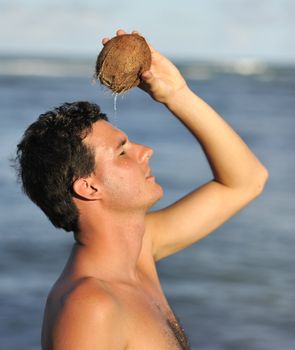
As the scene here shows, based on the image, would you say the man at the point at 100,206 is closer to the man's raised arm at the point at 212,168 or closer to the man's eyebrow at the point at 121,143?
the man's eyebrow at the point at 121,143

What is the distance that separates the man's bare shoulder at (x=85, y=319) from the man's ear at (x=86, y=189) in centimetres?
32

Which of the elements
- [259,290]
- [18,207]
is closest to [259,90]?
[18,207]

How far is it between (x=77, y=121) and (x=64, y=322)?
2.30 feet

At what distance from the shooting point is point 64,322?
3395mm

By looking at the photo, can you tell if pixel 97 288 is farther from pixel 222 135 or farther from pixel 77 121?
pixel 222 135

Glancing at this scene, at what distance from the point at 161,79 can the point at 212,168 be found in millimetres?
426

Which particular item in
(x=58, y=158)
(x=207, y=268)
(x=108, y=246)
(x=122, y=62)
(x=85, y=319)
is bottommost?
(x=85, y=319)

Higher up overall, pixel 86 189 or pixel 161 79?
pixel 161 79

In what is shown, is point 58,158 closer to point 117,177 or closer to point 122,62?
point 117,177

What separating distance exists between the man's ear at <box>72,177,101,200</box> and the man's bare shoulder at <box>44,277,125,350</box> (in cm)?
32

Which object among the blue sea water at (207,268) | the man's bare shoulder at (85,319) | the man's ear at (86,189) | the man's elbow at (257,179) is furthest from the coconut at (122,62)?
the man's bare shoulder at (85,319)

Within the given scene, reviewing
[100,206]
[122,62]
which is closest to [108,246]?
[100,206]

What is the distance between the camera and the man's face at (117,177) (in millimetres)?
3797

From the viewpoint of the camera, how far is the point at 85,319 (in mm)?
3385
